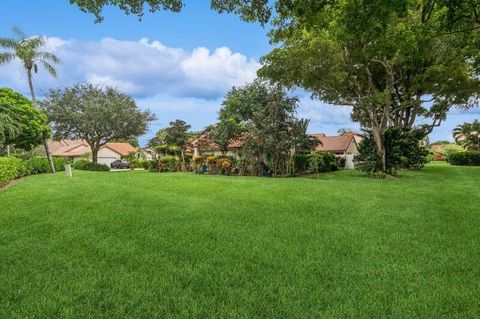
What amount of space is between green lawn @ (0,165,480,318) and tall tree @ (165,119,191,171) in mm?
19242

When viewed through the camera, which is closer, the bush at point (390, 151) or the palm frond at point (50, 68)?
the bush at point (390, 151)

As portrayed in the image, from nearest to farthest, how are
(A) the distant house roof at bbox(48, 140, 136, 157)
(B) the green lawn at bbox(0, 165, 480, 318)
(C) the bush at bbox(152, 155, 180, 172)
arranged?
(B) the green lawn at bbox(0, 165, 480, 318)
(C) the bush at bbox(152, 155, 180, 172)
(A) the distant house roof at bbox(48, 140, 136, 157)

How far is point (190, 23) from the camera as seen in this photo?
8.04 meters

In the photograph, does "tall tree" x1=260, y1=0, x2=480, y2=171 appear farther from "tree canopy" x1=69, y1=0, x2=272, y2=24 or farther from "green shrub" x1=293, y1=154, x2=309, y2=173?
"green shrub" x1=293, y1=154, x2=309, y2=173

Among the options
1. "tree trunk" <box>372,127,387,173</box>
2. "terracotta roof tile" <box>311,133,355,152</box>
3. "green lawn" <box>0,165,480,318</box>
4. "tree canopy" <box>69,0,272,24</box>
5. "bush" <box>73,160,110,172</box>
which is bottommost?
"green lawn" <box>0,165,480,318</box>

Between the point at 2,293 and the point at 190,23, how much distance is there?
6.61 meters

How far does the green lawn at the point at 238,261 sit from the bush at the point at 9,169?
8832 millimetres

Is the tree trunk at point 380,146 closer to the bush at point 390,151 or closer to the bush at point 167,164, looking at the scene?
the bush at point 390,151

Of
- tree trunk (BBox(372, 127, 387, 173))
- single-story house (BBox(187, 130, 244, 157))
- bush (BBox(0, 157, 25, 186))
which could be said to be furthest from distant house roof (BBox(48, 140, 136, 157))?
tree trunk (BBox(372, 127, 387, 173))

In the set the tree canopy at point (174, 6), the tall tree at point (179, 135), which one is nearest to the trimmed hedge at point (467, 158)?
the tall tree at point (179, 135)

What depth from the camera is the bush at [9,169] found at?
624 inches

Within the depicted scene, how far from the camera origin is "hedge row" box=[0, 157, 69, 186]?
53.4ft

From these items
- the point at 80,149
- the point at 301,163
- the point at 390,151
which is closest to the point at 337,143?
the point at 301,163

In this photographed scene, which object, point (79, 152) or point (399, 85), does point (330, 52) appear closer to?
point (399, 85)
